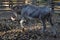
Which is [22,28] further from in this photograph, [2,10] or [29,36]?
[2,10]

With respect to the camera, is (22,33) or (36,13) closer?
(36,13)

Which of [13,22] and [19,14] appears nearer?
[19,14]

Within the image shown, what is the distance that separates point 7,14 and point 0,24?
2185mm

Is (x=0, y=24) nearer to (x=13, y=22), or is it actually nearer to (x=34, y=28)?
(x=13, y=22)

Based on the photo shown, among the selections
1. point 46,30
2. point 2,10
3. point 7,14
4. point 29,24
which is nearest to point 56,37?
point 46,30

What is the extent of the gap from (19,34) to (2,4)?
196 inches

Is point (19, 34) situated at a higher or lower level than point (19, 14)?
lower

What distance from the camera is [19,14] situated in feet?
27.5

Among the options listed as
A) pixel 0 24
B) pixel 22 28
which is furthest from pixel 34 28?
pixel 0 24

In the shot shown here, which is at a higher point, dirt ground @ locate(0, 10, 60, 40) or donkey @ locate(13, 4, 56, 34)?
donkey @ locate(13, 4, 56, 34)

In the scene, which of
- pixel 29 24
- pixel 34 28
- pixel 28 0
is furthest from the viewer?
pixel 28 0

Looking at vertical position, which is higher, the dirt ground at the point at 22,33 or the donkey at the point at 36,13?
the donkey at the point at 36,13

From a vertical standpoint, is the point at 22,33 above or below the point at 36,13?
below

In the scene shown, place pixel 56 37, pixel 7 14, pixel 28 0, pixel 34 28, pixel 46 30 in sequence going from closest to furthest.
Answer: pixel 56 37
pixel 46 30
pixel 34 28
pixel 7 14
pixel 28 0
